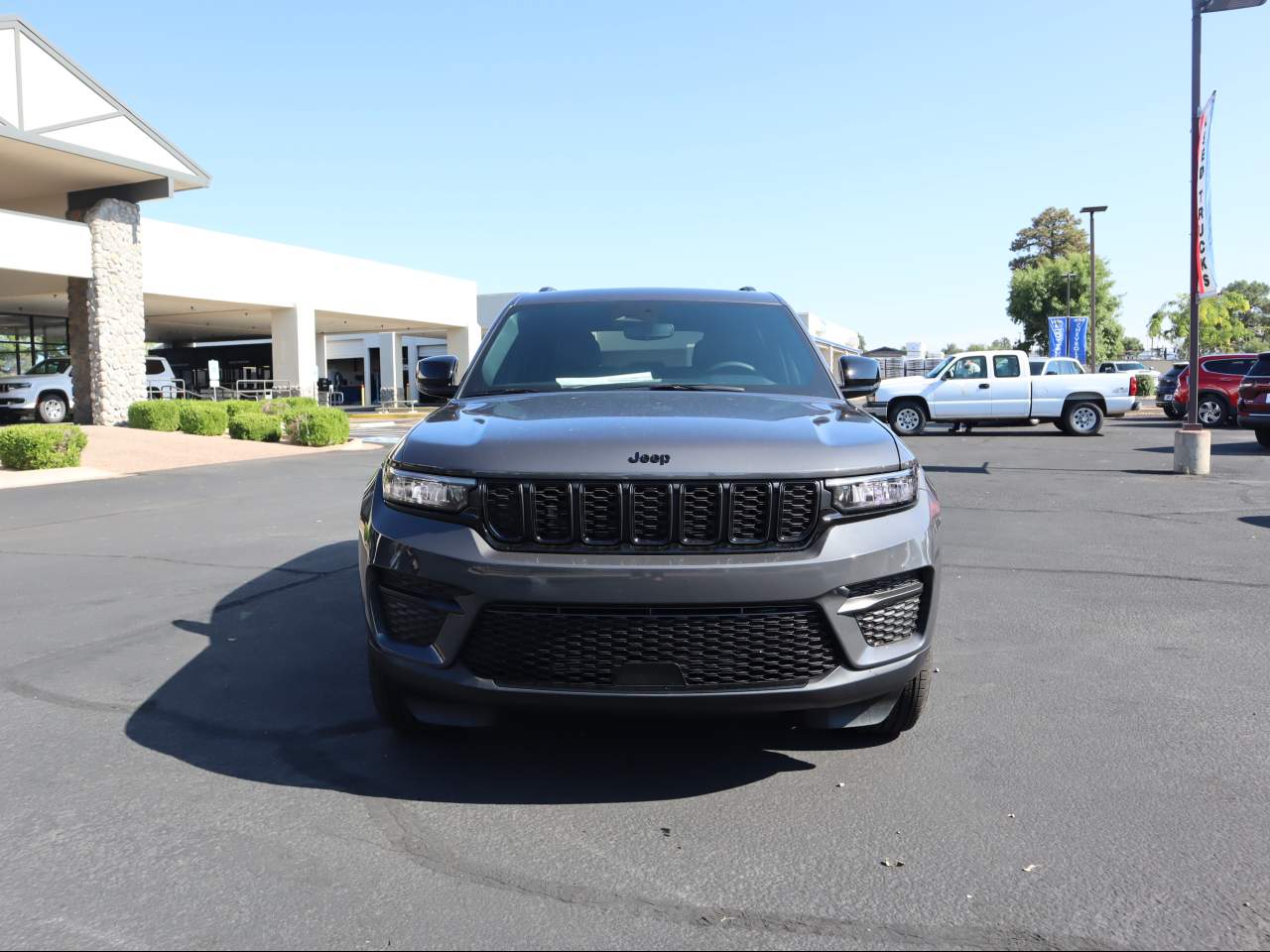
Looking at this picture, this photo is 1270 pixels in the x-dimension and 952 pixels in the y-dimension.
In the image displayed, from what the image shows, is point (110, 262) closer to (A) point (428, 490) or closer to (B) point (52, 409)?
(B) point (52, 409)

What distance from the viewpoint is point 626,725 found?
3.81 meters

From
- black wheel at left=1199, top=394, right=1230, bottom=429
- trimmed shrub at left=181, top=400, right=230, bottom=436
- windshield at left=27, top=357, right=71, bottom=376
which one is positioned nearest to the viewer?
trimmed shrub at left=181, top=400, right=230, bottom=436

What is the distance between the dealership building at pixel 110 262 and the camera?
19625 millimetres

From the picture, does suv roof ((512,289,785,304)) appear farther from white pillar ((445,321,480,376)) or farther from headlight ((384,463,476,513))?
white pillar ((445,321,480,376))

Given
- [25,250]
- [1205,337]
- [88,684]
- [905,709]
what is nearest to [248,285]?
[25,250]

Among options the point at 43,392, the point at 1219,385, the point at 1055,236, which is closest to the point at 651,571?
the point at 1219,385

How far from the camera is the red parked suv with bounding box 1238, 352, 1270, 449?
16.5 metres

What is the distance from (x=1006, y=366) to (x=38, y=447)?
19.5 metres

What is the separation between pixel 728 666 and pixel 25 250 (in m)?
22.4

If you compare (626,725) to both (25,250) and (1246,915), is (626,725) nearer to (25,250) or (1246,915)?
(1246,915)

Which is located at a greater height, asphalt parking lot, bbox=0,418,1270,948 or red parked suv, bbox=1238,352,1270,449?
red parked suv, bbox=1238,352,1270,449

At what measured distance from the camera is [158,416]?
21203mm

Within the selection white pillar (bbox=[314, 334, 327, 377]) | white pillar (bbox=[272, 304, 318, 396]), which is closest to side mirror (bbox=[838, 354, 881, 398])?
white pillar (bbox=[272, 304, 318, 396])

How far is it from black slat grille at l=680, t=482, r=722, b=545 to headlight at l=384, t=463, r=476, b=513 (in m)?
0.68
